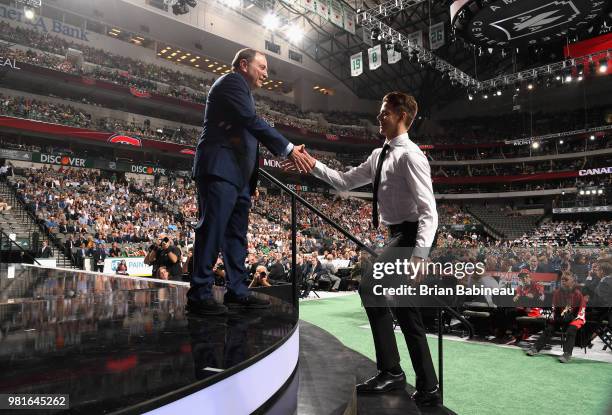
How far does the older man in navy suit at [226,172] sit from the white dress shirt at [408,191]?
0.53 metres

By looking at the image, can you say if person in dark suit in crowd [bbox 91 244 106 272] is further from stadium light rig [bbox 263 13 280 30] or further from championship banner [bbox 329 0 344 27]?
championship banner [bbox 329 0 344 27]

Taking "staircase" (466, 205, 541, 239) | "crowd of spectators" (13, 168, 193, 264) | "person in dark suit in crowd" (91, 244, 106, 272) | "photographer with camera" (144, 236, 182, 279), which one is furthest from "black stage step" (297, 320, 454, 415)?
"staircase" (466, 205, 541, 239)

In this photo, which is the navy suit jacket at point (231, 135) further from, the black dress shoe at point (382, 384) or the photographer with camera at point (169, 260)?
the photographer with camera at point (169, 260)

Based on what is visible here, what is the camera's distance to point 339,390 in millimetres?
1886

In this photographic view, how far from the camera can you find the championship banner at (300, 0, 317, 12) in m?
19.3

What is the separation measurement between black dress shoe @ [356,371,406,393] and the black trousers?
0.05 m

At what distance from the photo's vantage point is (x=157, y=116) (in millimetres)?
28703

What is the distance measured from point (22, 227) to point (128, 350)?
1501 centimetres

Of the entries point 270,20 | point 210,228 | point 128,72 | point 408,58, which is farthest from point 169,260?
point 408,58

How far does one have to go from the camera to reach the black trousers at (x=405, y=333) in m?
2.12

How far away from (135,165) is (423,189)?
23880 millimetres

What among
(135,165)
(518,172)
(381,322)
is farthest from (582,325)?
(518,172)

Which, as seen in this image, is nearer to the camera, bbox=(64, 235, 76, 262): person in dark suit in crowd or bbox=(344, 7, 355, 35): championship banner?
bbox=(64, 235, 76, 262): person in dark suit in crowd

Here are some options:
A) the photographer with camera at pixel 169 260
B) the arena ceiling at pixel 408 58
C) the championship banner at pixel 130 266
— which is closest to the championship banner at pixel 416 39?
the arena ceiling at pixel 408 58
